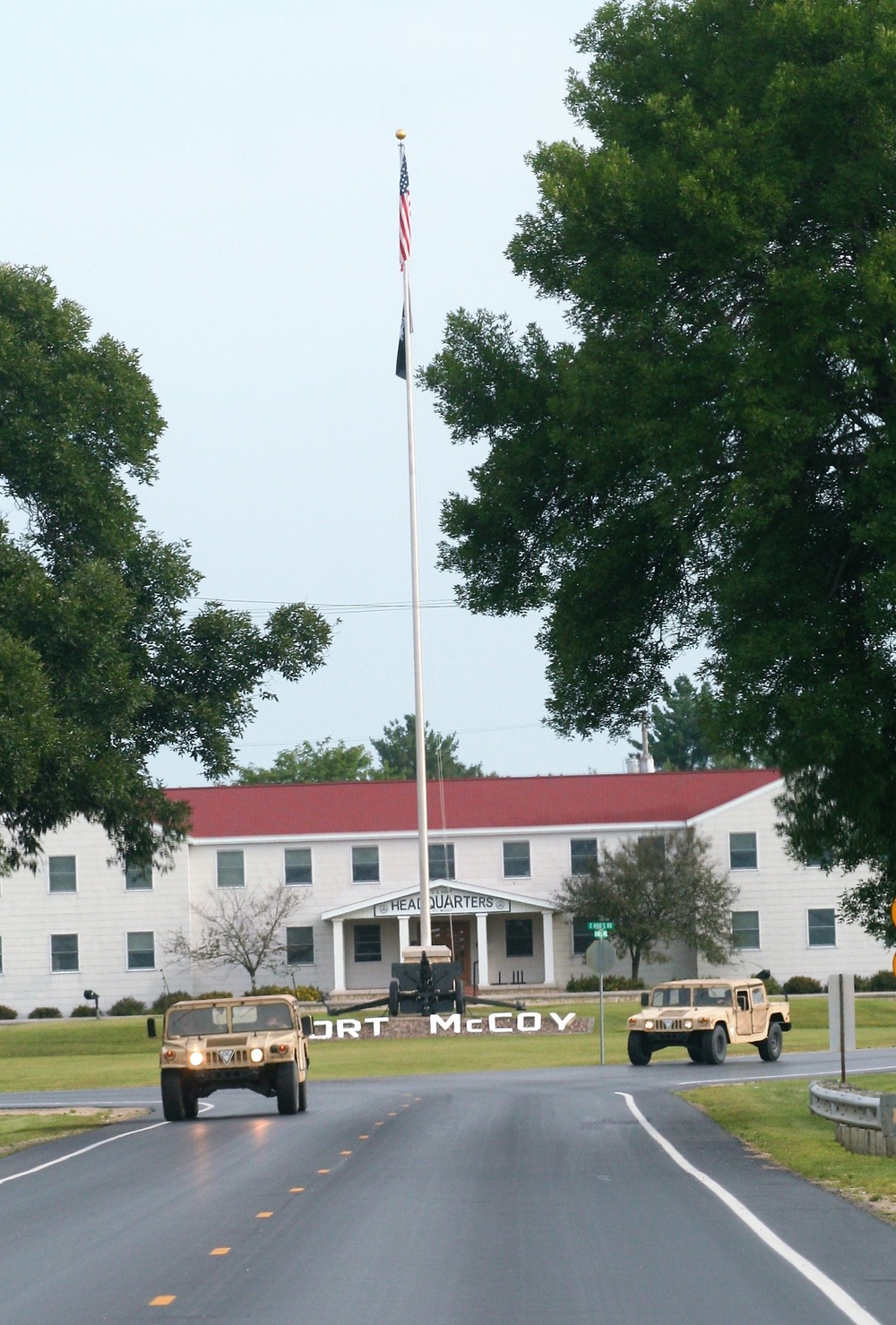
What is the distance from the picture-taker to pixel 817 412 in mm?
16875

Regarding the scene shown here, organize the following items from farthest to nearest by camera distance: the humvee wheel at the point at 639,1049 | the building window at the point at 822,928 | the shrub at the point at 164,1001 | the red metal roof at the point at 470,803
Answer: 1. the red metal roof at the point at 470,803
2. the building window at the point at 822,928
3. the shrub at the point at 164,1001
4. the humvee wheel at the point at 639,1049

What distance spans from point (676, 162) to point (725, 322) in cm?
166

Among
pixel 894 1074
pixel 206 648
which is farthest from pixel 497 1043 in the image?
pixel 206 648

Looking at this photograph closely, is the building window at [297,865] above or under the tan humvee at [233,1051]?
above

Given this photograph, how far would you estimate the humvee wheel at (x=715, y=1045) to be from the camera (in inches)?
1342

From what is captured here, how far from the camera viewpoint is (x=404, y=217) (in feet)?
138

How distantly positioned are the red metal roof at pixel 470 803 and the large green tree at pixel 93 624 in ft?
122

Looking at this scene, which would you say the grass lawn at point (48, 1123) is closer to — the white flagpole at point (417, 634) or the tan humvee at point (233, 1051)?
the tan humvee at point (233, 1051)

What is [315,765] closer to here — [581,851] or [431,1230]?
[581,851]

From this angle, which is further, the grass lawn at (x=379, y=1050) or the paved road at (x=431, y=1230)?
the grass lawn at (x=379, y=1050)

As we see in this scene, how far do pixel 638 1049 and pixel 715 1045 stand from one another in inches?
64.5

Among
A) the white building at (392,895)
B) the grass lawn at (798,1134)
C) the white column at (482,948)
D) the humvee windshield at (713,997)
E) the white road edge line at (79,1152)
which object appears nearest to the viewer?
the grass lawn at (798,1134)

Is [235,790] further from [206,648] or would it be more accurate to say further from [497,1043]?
[206,648]

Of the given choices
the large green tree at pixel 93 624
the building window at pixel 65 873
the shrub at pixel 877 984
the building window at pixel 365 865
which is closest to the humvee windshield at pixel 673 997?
the large green tree at pixel 93 624
